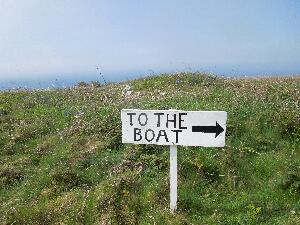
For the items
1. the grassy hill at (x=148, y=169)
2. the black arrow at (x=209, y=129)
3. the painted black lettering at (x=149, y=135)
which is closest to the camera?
the black arrow at (x=209, y=129)

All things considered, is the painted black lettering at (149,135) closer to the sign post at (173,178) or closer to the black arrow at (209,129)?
the sign post at (173,178)

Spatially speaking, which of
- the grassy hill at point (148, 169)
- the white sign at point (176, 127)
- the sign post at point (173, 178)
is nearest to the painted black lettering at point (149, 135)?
the white sign at point (176, 127)

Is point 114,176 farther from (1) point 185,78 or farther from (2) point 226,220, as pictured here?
(1) point 185,78

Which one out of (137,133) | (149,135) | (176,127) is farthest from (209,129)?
(137,133)

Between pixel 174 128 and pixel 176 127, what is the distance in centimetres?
4

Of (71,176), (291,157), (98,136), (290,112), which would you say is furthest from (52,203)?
(290,112)

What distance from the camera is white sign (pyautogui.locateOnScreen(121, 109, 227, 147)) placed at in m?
7.57

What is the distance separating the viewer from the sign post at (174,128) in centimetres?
757

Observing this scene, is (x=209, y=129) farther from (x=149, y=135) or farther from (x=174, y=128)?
(x=149, y=135)

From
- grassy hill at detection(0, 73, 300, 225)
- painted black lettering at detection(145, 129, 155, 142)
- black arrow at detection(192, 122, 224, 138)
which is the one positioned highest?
black arrow at detection(192, 122, 224, 138)

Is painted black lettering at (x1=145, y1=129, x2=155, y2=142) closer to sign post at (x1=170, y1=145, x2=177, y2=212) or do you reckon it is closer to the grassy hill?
sign post at (x1=170, y1=145, x2=177, y2=212)

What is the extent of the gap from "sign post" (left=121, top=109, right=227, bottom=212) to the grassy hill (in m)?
0.86

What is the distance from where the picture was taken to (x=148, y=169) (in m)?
9.20

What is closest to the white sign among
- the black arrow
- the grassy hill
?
the black arrow
